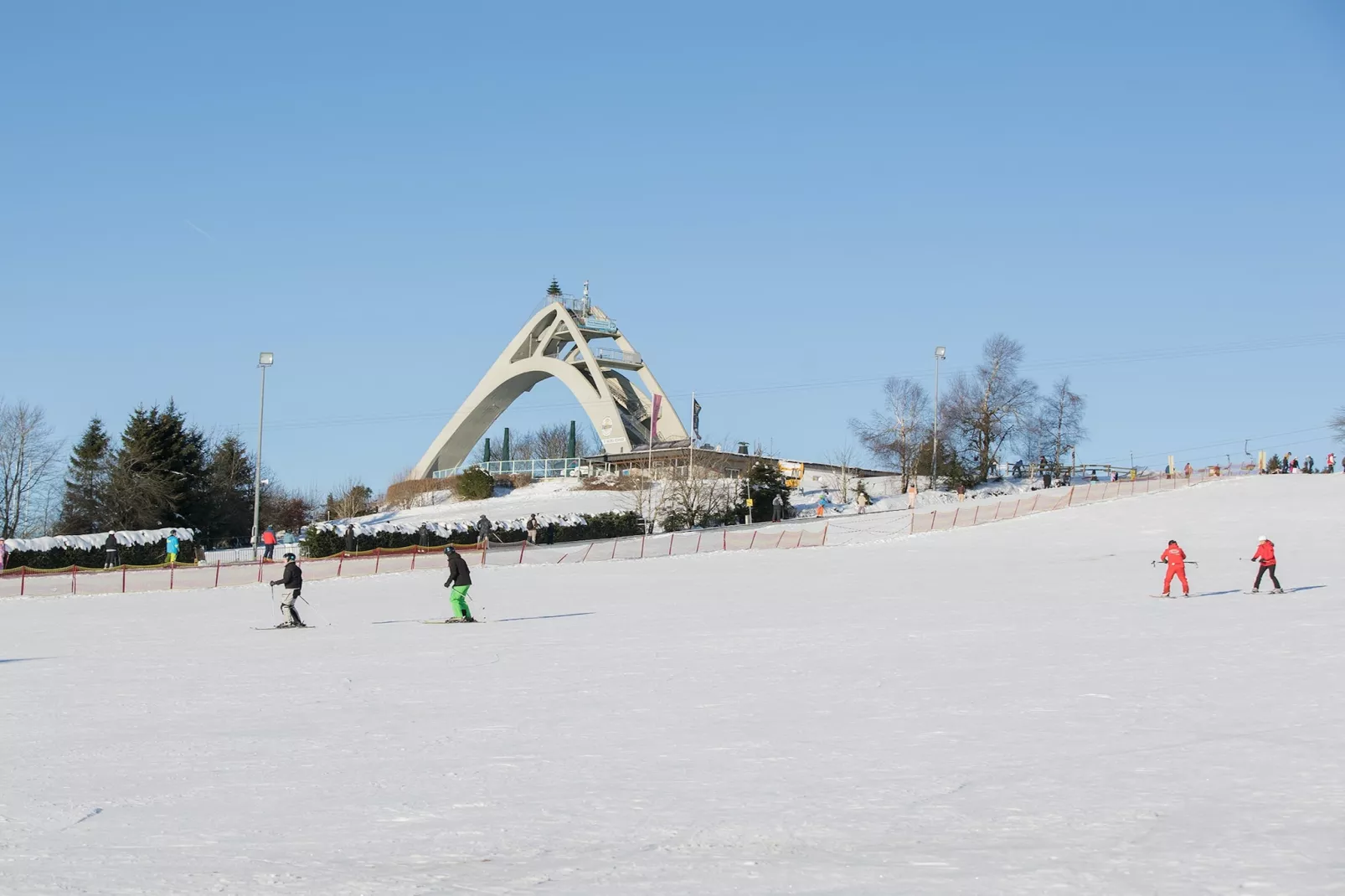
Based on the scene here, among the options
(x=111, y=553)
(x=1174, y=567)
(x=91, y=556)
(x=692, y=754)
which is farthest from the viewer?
(x=91, y=556)

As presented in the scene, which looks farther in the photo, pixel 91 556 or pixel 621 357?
pixel 621 357

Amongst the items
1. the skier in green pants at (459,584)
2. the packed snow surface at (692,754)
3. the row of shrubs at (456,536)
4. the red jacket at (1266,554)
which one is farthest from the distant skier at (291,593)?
the row of shrubs at (456,536)

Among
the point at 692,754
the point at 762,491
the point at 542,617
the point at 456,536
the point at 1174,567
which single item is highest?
the point at 762,491

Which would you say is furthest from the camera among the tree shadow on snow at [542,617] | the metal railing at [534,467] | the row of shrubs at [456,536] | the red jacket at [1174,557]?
the metal railing at [534,467]

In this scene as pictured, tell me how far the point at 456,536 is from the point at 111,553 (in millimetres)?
11170

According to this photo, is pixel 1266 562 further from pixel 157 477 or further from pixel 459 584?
pixel 157 477

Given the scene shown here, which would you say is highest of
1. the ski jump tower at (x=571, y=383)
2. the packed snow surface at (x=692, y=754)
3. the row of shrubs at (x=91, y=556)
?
the ski jump tower at (x=571, y=383)

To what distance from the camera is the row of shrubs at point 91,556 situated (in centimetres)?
3706

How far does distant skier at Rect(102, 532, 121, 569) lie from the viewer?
36.6m

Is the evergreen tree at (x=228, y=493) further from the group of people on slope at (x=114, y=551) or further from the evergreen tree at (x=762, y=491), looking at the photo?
the evergreen tree at (x=762, y=491)

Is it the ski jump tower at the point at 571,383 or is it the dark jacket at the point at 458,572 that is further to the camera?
the ski jump tower at the point at 571,383

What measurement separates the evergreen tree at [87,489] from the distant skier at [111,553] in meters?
13.9

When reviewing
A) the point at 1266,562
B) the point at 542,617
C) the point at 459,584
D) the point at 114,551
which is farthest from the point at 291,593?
the point at 114,551

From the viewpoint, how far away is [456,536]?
4388 centimetres
